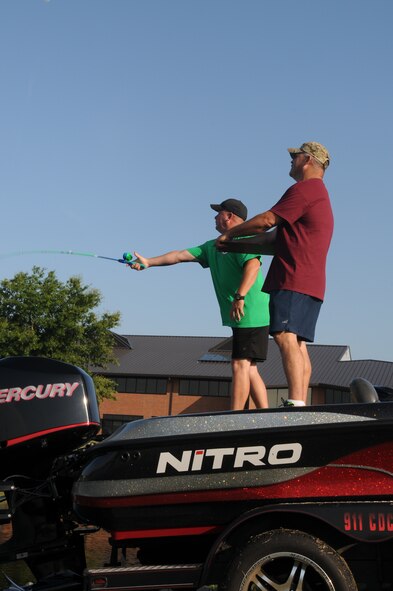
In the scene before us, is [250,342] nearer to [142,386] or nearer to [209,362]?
[142,386]

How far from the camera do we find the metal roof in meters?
53.1

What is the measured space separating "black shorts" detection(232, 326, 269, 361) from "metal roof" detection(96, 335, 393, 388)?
45.0 m

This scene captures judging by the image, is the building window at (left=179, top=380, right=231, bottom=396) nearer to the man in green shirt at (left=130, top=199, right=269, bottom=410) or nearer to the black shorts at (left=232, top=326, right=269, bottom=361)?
the man in green shirt at (left=130, top=199, right=269, bottom=410)

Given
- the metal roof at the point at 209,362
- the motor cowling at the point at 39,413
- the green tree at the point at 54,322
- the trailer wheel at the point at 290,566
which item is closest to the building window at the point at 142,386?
the metal roof at the point at 209,362

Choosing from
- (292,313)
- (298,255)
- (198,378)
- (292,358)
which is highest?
(298,255)

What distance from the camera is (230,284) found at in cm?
592

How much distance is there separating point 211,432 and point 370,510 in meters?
0.71


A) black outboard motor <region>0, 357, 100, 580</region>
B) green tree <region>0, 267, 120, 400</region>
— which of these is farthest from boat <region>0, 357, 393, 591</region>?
green tree <region>0, 267, 120, 400</region>

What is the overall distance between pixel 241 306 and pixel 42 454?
1864mm

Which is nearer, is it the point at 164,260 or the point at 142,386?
the point at 164,260

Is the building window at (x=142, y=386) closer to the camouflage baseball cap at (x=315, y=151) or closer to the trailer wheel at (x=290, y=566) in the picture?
the camouflage baseball cap at (x=315, y=151)

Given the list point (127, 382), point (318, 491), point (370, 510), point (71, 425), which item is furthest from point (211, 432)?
point (127, 382)

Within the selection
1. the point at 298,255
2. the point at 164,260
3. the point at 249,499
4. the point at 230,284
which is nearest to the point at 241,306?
the point at 230,284

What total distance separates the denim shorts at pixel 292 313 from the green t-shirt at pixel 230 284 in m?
0.86
